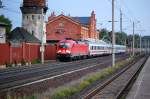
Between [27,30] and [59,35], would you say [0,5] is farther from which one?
[59,35]

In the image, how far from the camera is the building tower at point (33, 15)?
78438mm

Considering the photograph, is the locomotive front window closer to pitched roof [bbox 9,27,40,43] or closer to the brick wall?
pitched roof [bbox 9,27,40,43]

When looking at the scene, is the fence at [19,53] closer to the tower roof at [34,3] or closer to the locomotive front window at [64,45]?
the locomotive front window at [64,45]

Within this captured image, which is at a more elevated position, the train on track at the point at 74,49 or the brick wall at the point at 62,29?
the brick wall at the point at 62,29

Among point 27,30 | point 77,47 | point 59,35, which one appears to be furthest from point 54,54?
point 59,35

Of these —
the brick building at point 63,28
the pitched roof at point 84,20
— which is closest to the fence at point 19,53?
the brick building at point 63,28

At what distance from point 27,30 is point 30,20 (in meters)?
2.00

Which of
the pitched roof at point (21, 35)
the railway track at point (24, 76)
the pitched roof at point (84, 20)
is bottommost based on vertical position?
the railway track at point (24, 76)

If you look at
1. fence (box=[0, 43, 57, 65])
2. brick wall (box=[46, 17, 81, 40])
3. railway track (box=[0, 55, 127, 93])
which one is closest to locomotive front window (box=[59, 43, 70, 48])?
fence (box=[0, 43, 57, 65])

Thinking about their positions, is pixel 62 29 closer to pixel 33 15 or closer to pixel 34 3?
pixel 33 15

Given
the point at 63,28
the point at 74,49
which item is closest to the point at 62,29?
the point at 63,28

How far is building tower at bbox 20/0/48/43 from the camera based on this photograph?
257ft

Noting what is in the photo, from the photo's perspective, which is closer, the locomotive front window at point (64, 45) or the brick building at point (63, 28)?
the locomotive front window at point (64, 45)

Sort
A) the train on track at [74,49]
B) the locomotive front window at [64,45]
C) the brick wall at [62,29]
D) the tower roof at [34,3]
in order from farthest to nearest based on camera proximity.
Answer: the brick wall at [62,29] → the tower roof at [34,3] → the locomotive front window at [64,45] → the train on track at [74,49]
